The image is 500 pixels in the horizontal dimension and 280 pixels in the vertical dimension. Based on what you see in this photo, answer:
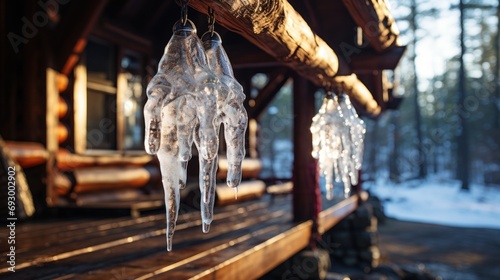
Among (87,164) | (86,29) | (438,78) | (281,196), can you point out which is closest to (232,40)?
(86,29)

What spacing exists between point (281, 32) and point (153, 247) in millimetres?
2151

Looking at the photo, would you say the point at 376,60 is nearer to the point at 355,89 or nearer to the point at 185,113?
the point at 355,89

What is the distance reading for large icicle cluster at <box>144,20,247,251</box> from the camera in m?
1.85

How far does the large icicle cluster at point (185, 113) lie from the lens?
1850 mm

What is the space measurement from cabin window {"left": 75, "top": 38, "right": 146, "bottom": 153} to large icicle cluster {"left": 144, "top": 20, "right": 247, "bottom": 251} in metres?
4.63

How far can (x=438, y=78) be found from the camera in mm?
40938

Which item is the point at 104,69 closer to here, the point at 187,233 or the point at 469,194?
the point at 187,233

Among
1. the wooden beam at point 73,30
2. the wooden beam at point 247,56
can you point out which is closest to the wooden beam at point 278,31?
the wooden beam at point 247,56

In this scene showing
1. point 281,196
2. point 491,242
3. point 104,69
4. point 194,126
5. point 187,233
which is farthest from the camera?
point 491,242

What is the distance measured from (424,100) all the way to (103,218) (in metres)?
43.3

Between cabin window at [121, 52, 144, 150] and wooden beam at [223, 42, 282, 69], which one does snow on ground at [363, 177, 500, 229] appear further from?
wooden beam at [223, 42, 282, 69]

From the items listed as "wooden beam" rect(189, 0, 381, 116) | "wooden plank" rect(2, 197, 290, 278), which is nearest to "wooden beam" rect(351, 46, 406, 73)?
"wooden beam" rect(189, 0, 381, 116)

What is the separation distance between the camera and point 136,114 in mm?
7570

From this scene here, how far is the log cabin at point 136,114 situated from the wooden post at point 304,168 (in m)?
0.02
